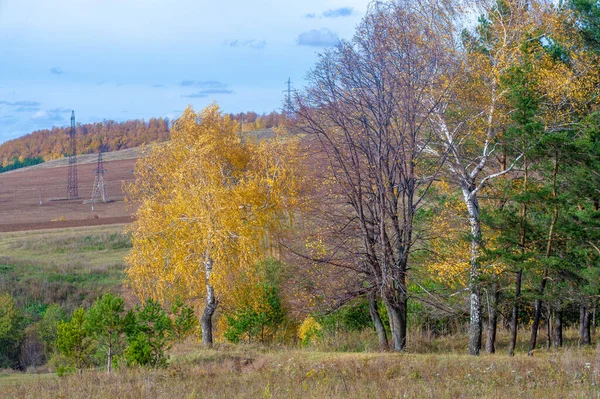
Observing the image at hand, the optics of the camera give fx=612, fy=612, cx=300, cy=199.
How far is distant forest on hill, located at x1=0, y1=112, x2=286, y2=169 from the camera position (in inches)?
4774

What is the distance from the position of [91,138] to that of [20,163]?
582 inches

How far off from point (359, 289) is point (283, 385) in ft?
25.4

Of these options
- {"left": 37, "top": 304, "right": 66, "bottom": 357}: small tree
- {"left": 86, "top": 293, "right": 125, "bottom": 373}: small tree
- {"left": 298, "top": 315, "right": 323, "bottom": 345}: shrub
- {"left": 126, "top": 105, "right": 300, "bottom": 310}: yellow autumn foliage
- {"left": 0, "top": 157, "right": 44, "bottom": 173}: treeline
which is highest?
{"left": 0, "top": 157, "right": 44, "bottom": 173}: treeline

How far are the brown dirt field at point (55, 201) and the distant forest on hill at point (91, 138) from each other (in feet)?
77.7

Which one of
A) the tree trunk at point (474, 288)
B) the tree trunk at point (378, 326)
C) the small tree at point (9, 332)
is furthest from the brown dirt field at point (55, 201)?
the tree trunk at point (474, 288)

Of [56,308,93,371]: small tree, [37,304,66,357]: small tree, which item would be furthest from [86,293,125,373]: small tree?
[37,304,66,357]: small tree

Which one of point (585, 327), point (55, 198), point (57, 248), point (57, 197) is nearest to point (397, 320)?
point (585, 327)

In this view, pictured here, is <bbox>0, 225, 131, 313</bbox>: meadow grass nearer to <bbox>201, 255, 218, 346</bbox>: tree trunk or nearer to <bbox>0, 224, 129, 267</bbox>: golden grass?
<bbox>0, 224, 129, 267</bbox>: golden grass

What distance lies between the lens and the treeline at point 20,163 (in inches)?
4471

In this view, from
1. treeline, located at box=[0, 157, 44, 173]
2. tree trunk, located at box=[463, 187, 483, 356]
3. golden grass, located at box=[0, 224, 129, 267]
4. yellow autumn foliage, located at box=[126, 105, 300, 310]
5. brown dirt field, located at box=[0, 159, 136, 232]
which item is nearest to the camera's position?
tree trunk, located at box=[463, 187, 483, 356]

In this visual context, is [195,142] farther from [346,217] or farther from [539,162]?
[539,162]

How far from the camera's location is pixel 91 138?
125 m

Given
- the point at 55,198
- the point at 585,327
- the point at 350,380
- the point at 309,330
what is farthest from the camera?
the point at 55,198

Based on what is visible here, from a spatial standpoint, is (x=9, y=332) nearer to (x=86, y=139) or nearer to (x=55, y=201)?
(x=55, y=201)
